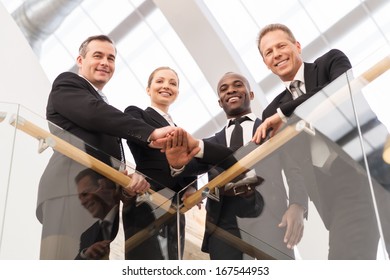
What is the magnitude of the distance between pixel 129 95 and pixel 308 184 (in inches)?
342

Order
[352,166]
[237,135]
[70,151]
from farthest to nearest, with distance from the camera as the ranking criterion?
1. [237,135]
2. [70,151]
3. [352,166]

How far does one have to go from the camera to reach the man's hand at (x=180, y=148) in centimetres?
450

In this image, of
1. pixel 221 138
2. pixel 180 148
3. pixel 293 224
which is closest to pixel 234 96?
pixel 221 138

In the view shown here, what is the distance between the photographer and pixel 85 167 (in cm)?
397

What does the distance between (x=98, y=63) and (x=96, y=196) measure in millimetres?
1390

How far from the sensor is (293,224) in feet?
11.9

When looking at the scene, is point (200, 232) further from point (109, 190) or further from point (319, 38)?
point (319, 38)

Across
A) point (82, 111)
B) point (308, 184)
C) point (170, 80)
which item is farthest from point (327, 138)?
point (170, 80)

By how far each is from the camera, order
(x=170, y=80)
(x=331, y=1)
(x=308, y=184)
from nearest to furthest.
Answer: (x=308, y=184) → (x=170, y=80) → (x=331, y=1)

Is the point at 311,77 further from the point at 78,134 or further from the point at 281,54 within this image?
the point at 78,134

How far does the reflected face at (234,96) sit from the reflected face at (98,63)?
0.84 meters

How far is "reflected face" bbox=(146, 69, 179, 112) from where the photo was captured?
17.3 ft

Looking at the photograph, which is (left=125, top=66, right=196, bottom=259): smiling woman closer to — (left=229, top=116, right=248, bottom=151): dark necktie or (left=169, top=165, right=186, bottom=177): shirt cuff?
(left=169, top=165, right=186, bottom=177): shirt cuff

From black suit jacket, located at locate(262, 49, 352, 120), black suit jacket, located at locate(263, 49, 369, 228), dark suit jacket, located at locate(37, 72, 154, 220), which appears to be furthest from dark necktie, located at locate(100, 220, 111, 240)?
black suit jacket, located at locate(262, 49, 352, 120)
